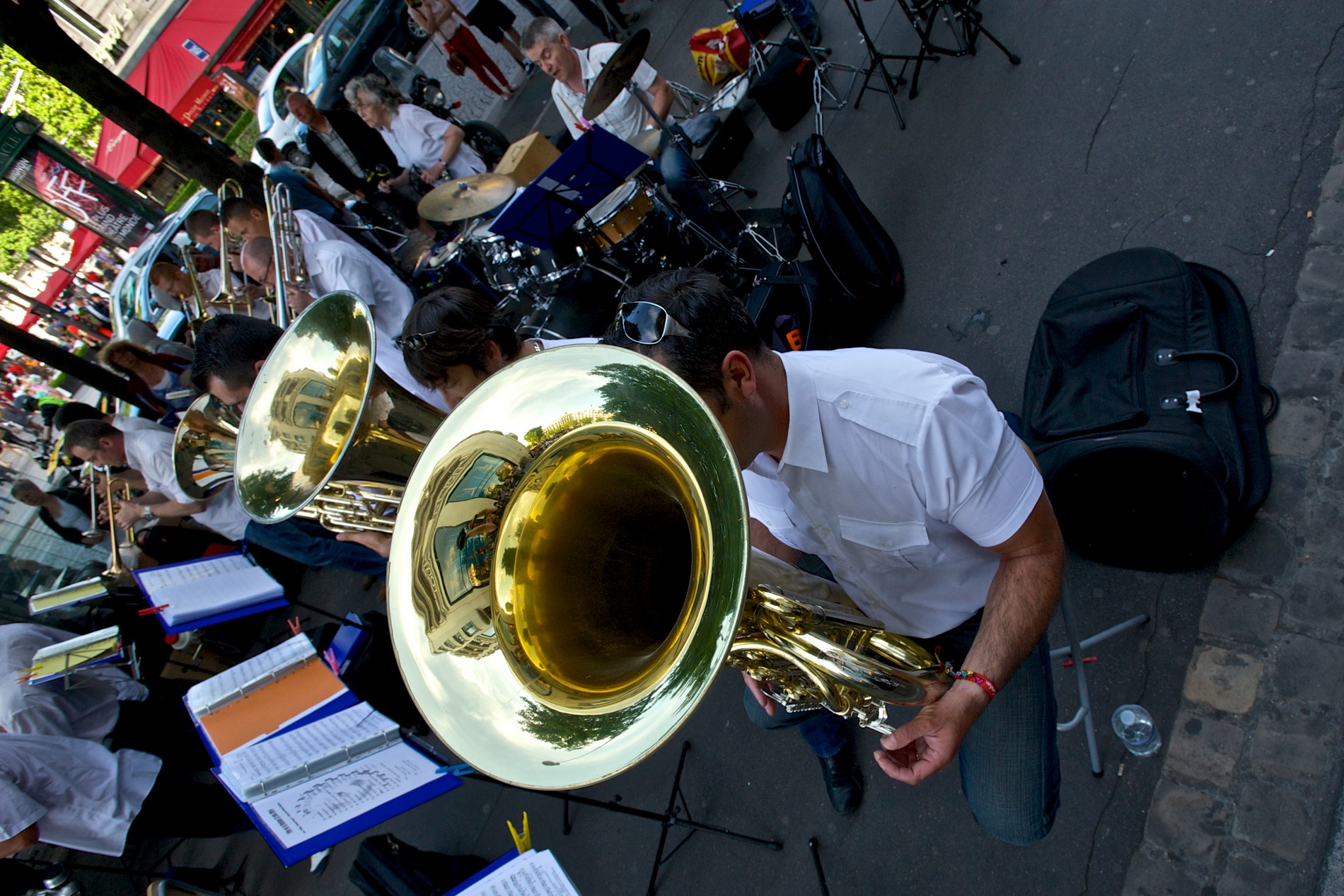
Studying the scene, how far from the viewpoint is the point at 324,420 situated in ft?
8.62

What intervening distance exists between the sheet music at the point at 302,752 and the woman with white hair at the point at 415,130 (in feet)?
16.2

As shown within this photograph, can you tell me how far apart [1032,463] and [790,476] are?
57cm

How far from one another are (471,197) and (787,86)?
2.42 metres

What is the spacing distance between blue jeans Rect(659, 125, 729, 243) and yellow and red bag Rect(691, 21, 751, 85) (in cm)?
199

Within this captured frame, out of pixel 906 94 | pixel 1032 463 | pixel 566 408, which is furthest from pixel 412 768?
pixel 906 94

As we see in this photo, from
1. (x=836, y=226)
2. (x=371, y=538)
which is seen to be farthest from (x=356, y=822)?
(x=836, y=226)

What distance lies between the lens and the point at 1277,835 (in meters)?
2.01

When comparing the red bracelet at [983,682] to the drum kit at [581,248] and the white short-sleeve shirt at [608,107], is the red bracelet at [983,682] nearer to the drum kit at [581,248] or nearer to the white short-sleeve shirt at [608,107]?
the drum kit at [581,248]

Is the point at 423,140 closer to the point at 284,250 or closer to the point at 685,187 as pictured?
the point at 284,250

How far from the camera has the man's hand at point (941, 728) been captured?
5.08 feet

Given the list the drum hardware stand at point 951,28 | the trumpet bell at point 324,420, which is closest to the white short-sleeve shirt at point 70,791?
the trumpet bell at point 324,420

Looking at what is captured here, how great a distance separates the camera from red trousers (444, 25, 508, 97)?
8.24 meters

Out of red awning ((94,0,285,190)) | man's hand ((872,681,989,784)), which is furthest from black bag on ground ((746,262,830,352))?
red awning ((94,0,285,190))

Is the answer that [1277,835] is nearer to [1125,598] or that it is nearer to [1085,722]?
[1085,722]
